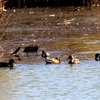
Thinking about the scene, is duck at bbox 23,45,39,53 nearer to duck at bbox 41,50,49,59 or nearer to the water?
duck at bbox 41,50,49,59

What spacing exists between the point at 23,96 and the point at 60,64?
11.9 feet

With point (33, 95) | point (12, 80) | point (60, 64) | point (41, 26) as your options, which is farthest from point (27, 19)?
point (33, 95)

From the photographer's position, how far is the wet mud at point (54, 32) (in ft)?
51.4

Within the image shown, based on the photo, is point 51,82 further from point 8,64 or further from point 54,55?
point 54,55

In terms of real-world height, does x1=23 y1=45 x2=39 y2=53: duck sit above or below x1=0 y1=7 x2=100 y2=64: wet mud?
above

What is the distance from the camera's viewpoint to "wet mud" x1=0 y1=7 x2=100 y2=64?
15680 mm

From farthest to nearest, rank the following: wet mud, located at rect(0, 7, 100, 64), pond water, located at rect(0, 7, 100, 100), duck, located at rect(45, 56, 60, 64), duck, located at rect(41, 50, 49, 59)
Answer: wet mud, located at rect(0, 7, 100, 64) < duck, located at rect(41, 50, 49, 59) < duck, located at rect(45, 56, 60, 64) < pond water, located at rect(0, 7, 100, 100)

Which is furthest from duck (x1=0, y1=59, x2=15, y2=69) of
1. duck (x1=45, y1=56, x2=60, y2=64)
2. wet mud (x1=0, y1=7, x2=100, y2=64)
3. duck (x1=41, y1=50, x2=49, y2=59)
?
duck (x1=41, y1=50, x2=49, y2=59)

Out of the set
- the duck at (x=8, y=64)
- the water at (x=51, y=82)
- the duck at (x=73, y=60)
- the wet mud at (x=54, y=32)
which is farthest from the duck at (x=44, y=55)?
the duck at (x=8, y=64)

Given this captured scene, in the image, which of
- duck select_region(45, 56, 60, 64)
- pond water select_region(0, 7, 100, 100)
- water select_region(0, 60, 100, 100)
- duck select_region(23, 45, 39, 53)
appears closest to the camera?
water select_region(0, 60, 100, 100)

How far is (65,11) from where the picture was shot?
30.1 meters

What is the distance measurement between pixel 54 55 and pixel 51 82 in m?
3.72

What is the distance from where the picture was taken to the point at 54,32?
21.1 meters

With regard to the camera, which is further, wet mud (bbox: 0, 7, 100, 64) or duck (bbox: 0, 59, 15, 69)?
wet mud (bbox: 0, 7, 100, 64)
